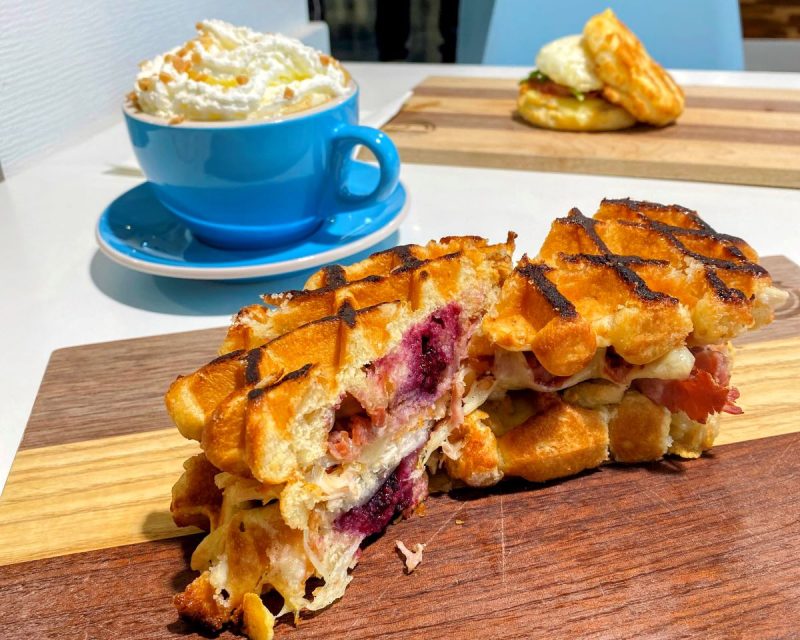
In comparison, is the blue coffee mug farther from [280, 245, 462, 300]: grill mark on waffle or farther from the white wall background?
the white wall background

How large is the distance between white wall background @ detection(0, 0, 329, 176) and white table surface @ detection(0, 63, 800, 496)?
0.37 ft

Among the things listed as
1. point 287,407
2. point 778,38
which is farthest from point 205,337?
point 778,38

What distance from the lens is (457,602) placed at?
104 centimetres

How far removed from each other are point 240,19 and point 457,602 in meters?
3.83

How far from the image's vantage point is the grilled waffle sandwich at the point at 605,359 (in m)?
1.17

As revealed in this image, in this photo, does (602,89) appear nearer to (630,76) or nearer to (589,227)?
(630,76)

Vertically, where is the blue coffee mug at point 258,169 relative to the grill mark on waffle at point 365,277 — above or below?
below

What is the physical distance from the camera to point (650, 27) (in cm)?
400

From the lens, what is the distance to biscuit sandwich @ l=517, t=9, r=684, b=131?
2779mm

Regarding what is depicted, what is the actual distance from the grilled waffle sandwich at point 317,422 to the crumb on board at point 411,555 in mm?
53

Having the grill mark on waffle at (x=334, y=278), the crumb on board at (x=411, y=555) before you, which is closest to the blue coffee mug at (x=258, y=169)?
the grill mark on waffle at (x=334, y=278)

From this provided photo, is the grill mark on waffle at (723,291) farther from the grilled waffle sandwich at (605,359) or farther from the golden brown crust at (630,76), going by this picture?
the golden brown crust at (630,76)

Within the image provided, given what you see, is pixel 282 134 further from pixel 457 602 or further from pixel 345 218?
pixel 457 602

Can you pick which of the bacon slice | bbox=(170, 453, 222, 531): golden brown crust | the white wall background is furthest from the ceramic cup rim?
the white wall background
